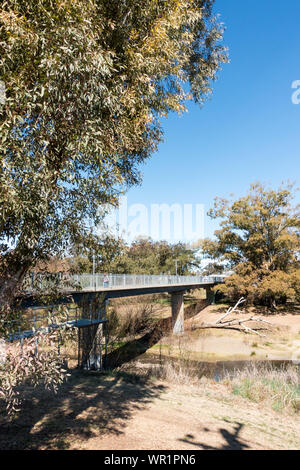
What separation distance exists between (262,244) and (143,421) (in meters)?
32.2

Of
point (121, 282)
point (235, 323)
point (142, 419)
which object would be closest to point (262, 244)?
point (235, 323)

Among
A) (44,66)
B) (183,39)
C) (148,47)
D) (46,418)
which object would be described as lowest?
(46,418)

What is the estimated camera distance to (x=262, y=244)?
36906 mm

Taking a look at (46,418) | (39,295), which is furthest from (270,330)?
(39,295)

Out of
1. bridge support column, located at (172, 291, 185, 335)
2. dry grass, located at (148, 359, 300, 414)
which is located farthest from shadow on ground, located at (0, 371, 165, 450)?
bridge support column, located at (172, 291, 185, 335)

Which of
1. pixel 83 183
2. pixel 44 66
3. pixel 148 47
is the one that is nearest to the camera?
pixel 44 66

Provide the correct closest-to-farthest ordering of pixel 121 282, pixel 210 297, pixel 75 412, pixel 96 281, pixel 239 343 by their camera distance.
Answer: pixel 75 412 → pixel 96 281 → pixel 121 282 → pixel 239 343 → pixel 210 297

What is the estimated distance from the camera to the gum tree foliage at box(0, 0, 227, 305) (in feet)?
13.9

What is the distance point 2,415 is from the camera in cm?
778

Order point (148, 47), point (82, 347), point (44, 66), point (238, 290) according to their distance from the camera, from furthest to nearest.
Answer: point (238, 290) < point (82, 347) < point (148, 47) < point (44, 66)

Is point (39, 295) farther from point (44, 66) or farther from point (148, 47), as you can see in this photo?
point (148, 47)

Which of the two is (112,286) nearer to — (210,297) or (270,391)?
(270,391)

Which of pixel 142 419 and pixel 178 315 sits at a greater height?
pixel 142 419

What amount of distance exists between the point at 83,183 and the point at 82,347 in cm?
1354
